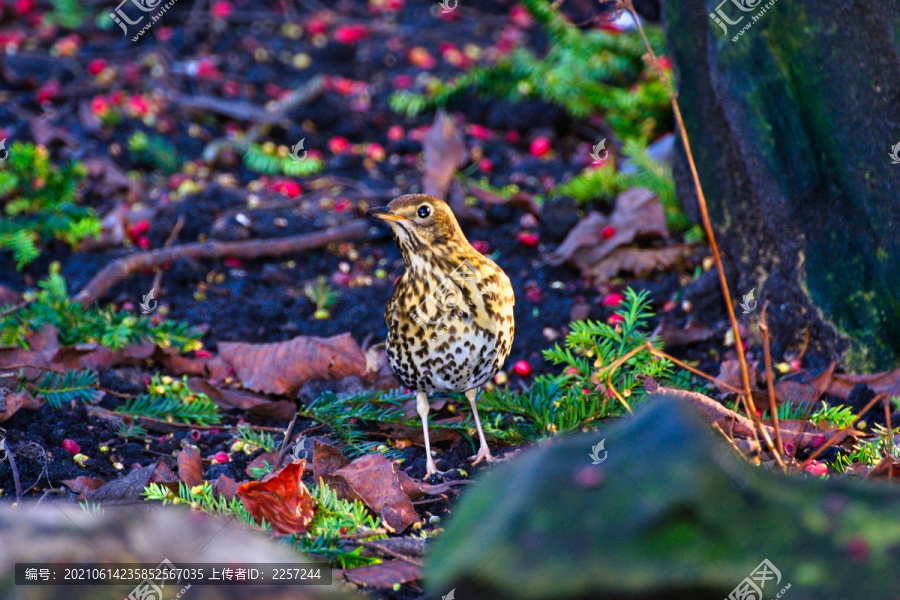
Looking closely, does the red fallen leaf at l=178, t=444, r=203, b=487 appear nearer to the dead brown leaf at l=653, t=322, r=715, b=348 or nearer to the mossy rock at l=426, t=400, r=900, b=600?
the mossy rock at l=426, t=400, r=900, b=600

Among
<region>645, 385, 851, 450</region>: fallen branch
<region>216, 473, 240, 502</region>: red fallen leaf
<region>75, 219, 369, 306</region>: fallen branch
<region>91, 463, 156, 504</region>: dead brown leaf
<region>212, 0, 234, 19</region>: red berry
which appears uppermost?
<region>212, 0, 234, 19</region>: red berry

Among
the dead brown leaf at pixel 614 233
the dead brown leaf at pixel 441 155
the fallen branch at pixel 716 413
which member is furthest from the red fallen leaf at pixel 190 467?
the dead brown leaf at pixel 441 155

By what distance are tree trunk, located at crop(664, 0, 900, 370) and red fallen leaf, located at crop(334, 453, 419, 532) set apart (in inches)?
87.1

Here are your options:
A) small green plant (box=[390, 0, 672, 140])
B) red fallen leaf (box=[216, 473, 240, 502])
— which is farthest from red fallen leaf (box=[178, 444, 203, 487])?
small green plant (box=[390, 0, 672, 140])

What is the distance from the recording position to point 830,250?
4.25m

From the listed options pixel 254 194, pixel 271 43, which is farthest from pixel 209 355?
pixel 271 43

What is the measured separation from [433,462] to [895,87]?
242 centimetres

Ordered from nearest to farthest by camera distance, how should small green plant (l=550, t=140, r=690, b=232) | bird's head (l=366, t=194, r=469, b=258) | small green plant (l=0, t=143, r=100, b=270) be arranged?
bird's head (l=366, t=194, r=469, b=258), small green plant (l=0, t=143, r=100, b=270), small green plant (l=550, t=140, r=690, b=232)

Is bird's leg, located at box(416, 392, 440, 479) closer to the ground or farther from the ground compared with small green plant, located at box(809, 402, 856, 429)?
closer to the ground

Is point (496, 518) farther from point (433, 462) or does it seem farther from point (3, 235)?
point (3, 235)

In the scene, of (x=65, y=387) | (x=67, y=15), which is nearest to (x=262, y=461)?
(x=65, y=387)

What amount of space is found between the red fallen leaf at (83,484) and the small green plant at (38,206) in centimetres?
245

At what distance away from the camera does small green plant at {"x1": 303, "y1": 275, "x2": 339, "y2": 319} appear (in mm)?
5215

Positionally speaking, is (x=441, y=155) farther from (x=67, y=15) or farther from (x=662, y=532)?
(x=662, y=532)
